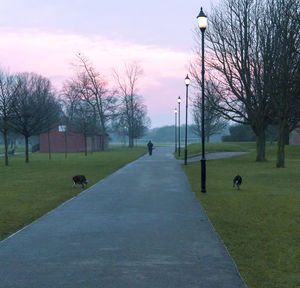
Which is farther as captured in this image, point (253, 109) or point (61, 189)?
point (253, 109)

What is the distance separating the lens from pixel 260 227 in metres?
8.71

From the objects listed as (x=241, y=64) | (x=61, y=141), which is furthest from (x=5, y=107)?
(x=61, y=141)

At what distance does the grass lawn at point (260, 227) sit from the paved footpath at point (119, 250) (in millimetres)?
330

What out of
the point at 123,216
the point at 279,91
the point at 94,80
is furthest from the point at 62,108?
the point at 123,216

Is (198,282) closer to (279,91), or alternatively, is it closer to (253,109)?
(279,91)

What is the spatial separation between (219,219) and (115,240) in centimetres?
327

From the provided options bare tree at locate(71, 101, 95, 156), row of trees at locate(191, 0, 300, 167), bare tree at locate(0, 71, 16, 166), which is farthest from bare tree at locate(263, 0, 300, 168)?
bare tree at locate(71, 101, 95, 156)

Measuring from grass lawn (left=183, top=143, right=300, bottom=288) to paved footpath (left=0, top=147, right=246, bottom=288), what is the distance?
0.33m

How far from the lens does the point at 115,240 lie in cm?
745

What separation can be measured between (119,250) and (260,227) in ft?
11.9

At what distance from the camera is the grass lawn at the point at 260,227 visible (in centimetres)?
570

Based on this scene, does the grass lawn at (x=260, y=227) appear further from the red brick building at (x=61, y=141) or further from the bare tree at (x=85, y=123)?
the red brick building at (x=61, y=141)

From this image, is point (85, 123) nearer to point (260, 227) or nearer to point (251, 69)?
point (251, 69)

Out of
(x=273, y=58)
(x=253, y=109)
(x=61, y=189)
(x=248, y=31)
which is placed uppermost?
(x=248, y=31)
